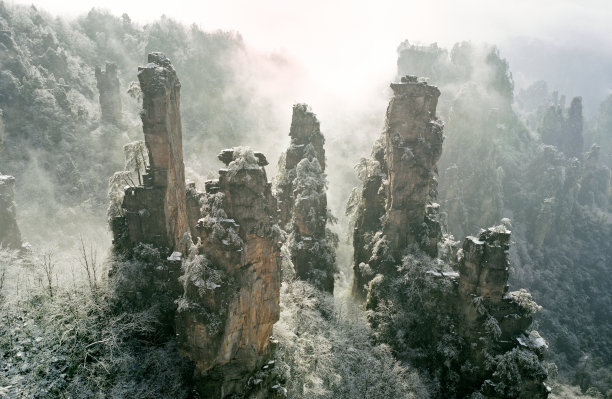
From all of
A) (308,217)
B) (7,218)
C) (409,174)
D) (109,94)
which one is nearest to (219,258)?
(308,217)

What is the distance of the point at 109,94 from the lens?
234 feet

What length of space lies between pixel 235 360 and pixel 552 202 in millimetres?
84561

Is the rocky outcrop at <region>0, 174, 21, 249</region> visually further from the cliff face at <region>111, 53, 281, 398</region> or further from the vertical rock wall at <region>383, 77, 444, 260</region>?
the vertical rock wall at <region>383, 77, 444, 260</region>

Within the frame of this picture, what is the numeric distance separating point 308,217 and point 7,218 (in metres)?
30.9

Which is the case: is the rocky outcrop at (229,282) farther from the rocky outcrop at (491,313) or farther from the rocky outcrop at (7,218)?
the rocky outcrop at (7,218)

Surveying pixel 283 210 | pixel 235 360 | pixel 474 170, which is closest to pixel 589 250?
pixel 474 170

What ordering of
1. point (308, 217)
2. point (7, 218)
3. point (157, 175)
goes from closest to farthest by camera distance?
point (157, 175)
point (308, 217)
point (7, 218)

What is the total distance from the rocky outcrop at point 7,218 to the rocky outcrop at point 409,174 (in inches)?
1433

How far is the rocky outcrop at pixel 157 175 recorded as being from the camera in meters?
23.7

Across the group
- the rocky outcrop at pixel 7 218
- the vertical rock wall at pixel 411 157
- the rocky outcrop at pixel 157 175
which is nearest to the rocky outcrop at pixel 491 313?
the vertical rock wall at pixel 411 157

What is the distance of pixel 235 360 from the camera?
20.8 metres

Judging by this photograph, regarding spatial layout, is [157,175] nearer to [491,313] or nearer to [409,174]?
[409,174]

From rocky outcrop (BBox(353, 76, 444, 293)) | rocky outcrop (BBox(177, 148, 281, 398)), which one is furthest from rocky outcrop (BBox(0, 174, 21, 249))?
rocky outcrop (BBox(353, 76, 444, 293))

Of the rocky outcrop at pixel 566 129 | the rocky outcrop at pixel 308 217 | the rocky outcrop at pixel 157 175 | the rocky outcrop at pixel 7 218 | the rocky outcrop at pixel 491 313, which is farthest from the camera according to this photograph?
the rocky outcrop at pixel 566 129
